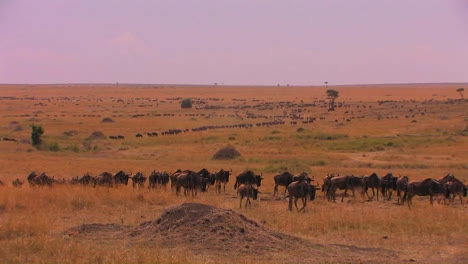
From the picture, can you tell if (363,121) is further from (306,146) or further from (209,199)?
(209,199)

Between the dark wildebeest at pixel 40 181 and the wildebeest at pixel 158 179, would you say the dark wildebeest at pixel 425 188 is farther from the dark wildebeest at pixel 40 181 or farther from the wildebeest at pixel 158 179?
the dark wildebeest at pixel 40 181

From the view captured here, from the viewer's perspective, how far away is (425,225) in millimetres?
16422

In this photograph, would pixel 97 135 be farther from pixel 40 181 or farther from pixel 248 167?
pixel 40 181

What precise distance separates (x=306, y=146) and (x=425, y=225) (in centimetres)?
3410

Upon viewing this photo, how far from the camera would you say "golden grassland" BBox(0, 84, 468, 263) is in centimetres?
1359

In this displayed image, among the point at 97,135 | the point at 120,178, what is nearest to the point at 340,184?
the point at 120,178

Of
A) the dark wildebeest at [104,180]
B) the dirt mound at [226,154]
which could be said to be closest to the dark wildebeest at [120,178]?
the dark wildebeest at [104,180]

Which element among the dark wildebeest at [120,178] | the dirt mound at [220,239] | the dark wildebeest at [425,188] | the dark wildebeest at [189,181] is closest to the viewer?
the dirt mound at [220,239]

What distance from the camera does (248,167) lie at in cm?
3778

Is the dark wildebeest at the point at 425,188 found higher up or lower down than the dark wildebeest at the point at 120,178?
higher up

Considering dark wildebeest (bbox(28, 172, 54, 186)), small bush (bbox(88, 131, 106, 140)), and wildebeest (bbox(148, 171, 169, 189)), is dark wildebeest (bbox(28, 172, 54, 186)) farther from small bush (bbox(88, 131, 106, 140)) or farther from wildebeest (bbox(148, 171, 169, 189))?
small bush (bbox(88, 131, 106, 140))

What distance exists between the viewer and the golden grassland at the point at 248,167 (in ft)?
44.6

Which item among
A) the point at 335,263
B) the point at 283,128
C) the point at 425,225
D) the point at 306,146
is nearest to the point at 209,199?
the point at 425,225

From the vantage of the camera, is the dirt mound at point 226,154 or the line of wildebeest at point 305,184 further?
the dirt mound at point 226,154
